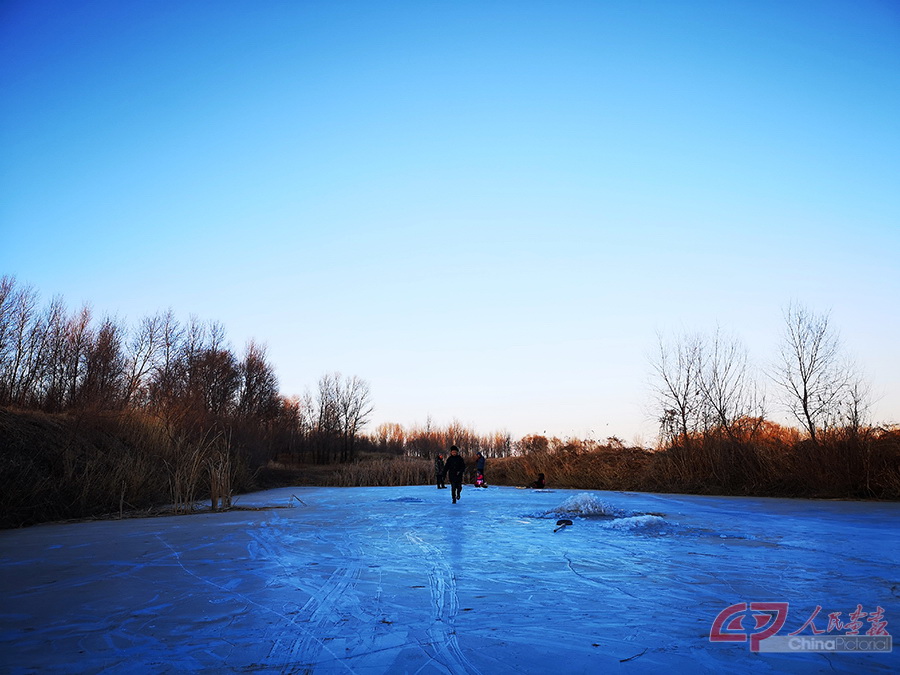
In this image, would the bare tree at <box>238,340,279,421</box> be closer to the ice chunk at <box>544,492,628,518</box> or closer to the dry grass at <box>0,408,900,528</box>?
the dry grass at <box>0,408,900,528</box>

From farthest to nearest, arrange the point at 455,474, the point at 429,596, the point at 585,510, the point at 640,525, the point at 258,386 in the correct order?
the point at 258,386
the point at 455,474
the point at 585,510
the point at 640,525
the point at 429,596

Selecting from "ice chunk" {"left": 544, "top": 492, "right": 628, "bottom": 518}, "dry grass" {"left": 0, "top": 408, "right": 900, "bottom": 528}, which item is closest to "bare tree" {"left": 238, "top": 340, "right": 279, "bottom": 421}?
"dry grass" {"left": 0, "top": 408, "right": 900, "bottom": 528}

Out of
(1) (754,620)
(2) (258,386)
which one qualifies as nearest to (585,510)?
(1) (754,620)

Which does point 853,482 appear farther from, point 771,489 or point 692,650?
point 692,650

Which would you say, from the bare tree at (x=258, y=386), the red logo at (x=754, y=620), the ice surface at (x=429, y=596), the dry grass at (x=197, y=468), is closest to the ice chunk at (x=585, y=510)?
the ice surface at (x=429, y=596)

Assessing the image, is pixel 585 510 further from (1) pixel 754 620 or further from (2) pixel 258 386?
(2) pixel 258 386

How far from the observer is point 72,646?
99.9 inches

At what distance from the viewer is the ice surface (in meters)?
2.32

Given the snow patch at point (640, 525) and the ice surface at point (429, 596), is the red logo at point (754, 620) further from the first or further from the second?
the snow patch at point (640, 525)

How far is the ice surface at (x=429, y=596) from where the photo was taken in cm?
232

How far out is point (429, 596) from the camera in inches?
135

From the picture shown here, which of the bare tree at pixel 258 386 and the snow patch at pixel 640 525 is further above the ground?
the bare tree at pixel 258 386

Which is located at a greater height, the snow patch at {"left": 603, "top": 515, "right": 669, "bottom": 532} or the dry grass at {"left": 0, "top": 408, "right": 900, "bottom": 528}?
the dry grass at {"left": 0, "top": 408, "right": 900, "bottom": 528}

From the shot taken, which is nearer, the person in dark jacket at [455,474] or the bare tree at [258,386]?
the person in dark jacket at [455,474]
